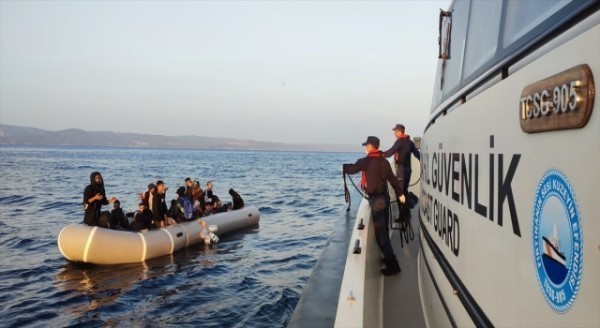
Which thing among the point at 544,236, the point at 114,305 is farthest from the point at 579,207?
the point at 114,305

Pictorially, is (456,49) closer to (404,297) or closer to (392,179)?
(392,179)

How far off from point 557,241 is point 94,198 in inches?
448

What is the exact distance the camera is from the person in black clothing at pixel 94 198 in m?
10.8

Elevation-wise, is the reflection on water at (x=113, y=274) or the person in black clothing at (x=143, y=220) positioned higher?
the person in black clothing at (x=143, y=220)

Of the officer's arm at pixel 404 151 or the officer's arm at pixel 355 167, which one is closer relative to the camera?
the officer's arm at pixel 355 167

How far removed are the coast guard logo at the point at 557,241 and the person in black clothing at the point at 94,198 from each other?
35.5 feet

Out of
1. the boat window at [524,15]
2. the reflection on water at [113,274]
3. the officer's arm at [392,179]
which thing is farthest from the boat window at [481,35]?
the reflection on water at [113,274]

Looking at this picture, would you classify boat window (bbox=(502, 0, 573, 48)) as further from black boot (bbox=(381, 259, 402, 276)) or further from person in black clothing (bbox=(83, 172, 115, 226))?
Answer: person in black clothing (bbox=(83, 172, 115, 226))

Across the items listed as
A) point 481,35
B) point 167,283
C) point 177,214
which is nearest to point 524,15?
point 481,35

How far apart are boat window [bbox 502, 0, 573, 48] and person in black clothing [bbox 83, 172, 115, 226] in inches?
413

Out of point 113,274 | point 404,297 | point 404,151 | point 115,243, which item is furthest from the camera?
point 115,243

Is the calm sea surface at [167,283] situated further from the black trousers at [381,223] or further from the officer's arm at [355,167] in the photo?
the officer's arm at [355,167]

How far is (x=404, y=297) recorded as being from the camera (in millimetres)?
4230

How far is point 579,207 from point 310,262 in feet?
36.3
